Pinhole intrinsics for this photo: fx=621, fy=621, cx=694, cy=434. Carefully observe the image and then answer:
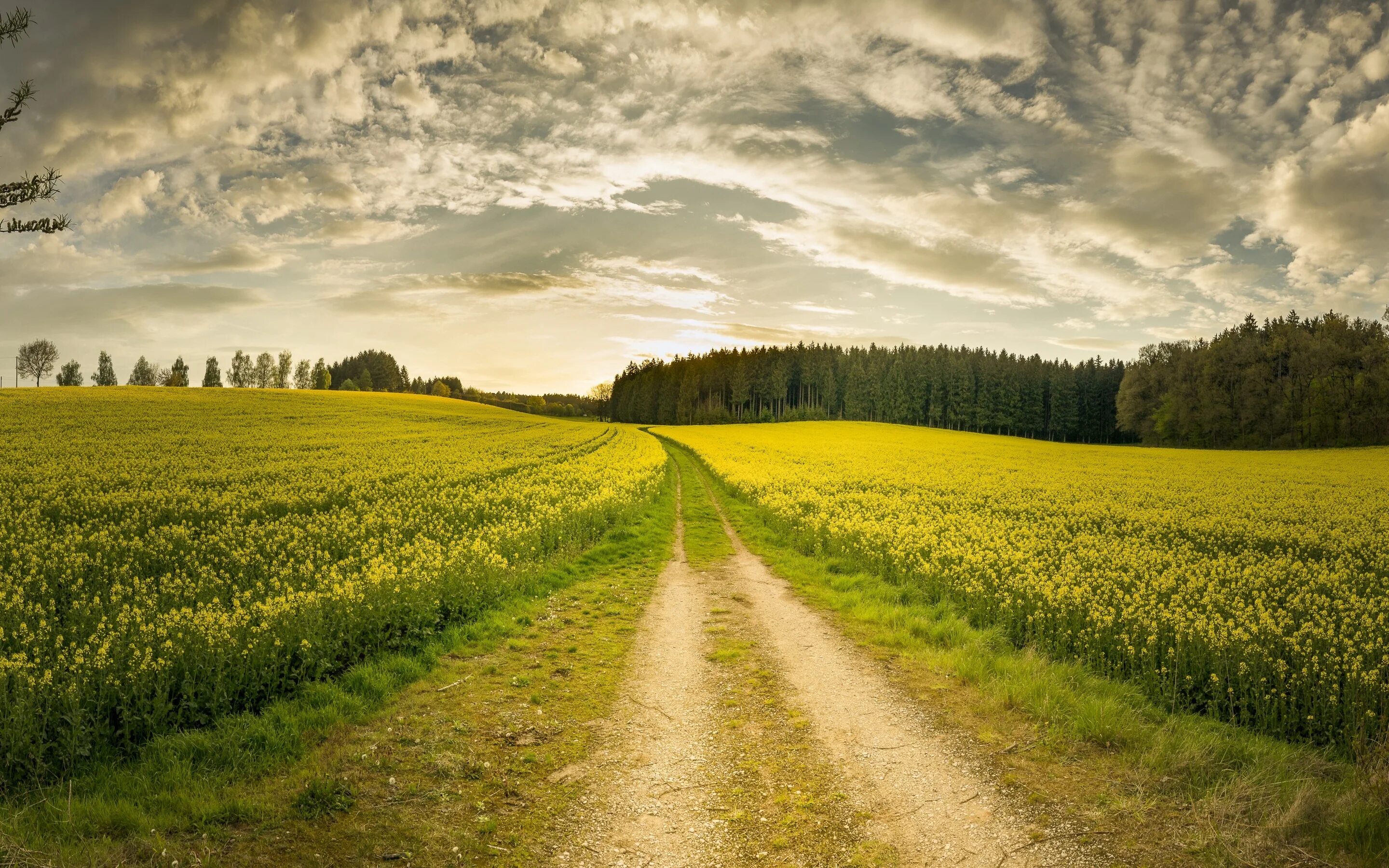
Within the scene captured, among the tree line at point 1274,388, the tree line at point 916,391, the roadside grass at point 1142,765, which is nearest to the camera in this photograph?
the roadside grass at point 1142,765

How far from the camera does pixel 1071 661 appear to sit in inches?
399

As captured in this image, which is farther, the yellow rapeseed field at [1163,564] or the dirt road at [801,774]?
the yellow rapeseed field at [1163,564]

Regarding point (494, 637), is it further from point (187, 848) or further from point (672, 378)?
point (672, 378)

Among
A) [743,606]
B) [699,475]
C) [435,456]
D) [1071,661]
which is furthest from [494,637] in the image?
[699,475]

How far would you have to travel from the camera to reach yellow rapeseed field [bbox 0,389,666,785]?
7.18 metres

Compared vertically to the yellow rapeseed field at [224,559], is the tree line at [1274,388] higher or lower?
higher

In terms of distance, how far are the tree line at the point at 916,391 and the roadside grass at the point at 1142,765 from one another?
4640 inches

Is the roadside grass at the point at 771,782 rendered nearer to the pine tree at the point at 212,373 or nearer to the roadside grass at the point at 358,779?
the roadside grass at the point at 358,779

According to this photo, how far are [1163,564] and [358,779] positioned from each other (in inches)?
676

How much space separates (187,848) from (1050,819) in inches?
307

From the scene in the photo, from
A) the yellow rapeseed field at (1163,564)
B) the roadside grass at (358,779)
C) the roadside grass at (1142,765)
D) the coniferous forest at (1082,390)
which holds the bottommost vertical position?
the roadside grass at (358,779)

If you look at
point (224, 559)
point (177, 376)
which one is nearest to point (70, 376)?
point (177, 376)

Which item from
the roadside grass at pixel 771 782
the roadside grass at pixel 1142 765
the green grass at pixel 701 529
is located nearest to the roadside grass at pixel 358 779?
the roadside grass at pixel 771 782

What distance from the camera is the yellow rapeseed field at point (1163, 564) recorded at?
8.87 metres
